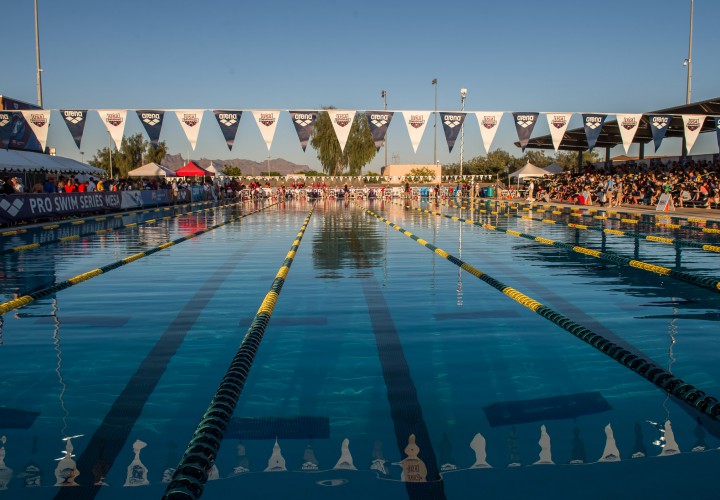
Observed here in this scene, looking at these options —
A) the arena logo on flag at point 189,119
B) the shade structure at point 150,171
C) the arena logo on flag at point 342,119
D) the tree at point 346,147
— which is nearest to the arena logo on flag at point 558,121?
the arena logo on flag at point 342,119

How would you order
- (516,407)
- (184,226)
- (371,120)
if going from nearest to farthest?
(516,407)
(184,226)
(371,120)

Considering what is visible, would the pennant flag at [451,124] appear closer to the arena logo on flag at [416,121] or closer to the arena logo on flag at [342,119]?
the arena logo on flag at [416,121]

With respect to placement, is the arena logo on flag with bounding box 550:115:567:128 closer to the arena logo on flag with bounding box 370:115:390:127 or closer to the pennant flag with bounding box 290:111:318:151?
the arena logo on flag with bounding box 370:115:390:127

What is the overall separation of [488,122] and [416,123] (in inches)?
100.0

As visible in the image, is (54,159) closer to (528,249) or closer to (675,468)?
(528,249)

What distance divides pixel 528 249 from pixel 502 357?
8789 mm

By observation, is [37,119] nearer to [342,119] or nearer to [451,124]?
[342,119]

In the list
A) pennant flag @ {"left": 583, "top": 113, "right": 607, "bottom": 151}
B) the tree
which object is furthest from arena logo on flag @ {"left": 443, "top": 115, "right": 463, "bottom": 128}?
the tree

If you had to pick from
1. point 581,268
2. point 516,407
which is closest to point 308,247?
point 581,268

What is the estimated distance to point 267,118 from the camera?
24.5 meters

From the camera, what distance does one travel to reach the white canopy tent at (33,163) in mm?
24688

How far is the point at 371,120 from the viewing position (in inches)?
959

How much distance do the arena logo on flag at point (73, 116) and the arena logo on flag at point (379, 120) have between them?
9.81m

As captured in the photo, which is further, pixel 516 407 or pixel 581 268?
pixel 581 268
